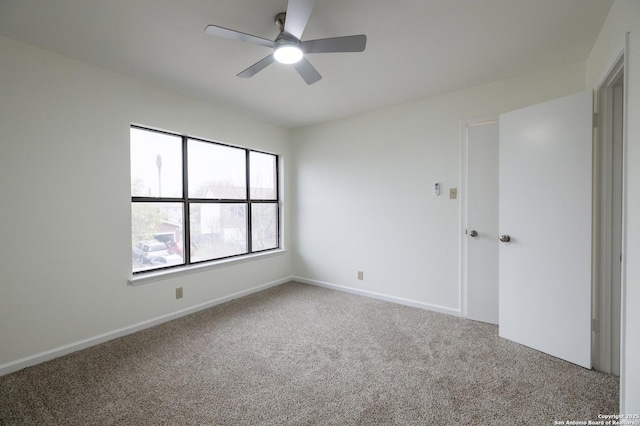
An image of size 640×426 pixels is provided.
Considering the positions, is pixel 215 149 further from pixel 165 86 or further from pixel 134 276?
pixel 134 276

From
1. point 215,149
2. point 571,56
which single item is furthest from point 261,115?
point 571,56

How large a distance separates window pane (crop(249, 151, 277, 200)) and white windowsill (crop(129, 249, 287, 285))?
0.89 m

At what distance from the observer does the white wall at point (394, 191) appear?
10.00 ft

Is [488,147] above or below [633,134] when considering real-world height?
above

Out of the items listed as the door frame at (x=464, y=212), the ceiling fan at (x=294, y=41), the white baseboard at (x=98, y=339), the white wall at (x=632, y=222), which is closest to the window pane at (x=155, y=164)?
the white baseboard at (x=98, y=339)

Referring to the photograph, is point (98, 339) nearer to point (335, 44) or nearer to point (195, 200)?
point (195, 200)

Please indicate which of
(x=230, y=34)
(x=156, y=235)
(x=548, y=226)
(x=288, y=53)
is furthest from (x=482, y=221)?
(x=156, y=235)

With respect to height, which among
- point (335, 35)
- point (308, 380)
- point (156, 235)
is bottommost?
point (308, 380)

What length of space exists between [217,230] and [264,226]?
0.83 metres

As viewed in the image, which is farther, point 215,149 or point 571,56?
point 215,149

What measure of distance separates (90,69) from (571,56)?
4.18 m

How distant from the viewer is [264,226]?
4371 mm

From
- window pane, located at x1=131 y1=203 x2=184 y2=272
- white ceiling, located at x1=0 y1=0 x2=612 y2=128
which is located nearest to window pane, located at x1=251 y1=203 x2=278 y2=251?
window pane, located at x1=131 y1=203 x2=184 y2=272

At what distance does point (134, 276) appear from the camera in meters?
2.84
